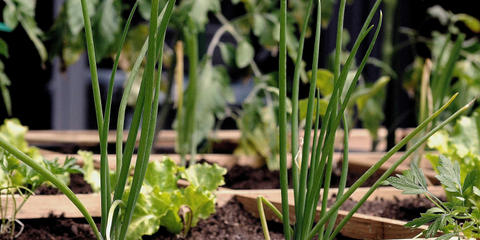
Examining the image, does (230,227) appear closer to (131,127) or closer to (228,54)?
(131,127)

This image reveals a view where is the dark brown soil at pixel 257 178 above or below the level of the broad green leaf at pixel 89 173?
below

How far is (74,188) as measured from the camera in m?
1.48

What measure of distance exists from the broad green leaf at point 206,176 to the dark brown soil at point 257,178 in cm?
51

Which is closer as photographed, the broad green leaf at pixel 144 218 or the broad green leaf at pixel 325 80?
the broad green leaf at pixel 144 218

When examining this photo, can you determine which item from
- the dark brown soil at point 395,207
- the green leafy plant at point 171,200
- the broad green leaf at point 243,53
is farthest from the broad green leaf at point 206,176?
the broad green leaf at point 243,53

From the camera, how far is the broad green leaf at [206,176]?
1.14 meters

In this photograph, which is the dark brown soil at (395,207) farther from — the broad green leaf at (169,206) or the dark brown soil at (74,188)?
the dark brown soil at (74,188)

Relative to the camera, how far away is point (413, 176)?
0.80m

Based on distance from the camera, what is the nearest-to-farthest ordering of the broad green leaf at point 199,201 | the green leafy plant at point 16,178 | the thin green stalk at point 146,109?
the thin green stalk at point 146,109, the green leafy plant at point 16,178, the broad green leaf at point 199,201

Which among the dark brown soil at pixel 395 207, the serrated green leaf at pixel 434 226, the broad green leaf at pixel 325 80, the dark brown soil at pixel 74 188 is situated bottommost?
the dark brown soil at pixel 395 207

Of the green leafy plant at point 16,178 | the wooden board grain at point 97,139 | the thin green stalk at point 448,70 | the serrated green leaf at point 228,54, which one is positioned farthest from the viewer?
the wooden board grain at point 97,139

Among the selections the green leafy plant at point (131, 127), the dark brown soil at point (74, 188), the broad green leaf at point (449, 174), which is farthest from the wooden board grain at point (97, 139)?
the green leafy plant at point (131, 127)

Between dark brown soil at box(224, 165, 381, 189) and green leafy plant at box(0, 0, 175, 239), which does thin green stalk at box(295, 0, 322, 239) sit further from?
dark brown soil at box(224, 165, 381, 189)

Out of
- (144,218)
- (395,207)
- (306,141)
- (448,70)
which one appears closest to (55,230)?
(144,218)
